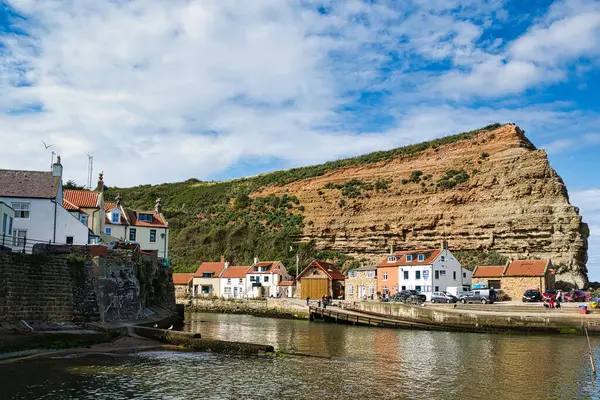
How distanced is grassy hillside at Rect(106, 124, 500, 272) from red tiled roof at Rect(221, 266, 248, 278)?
705cm

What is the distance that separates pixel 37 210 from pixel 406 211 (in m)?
55.8

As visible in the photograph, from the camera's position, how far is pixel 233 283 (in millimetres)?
76188

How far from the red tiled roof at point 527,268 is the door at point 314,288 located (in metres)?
21.7

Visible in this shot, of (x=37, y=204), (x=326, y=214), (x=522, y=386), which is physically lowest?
(x=522, y=386)

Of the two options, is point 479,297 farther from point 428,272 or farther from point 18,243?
point 18,243

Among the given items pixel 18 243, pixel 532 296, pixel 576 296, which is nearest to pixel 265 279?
pixel 532 296

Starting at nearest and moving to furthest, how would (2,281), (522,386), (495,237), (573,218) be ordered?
(522,386)
(2,281)
(573,218)
(495,237)

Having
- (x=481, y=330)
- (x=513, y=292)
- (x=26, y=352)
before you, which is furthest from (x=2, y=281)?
(x=513, y=292)

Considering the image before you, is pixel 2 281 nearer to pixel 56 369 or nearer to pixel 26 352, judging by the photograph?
pixel 26 352

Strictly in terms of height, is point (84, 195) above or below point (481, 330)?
above

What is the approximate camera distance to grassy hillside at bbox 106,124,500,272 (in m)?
86.5

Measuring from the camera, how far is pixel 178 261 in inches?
3573

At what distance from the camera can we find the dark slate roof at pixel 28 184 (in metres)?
35.8

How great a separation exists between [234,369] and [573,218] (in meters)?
54.6
